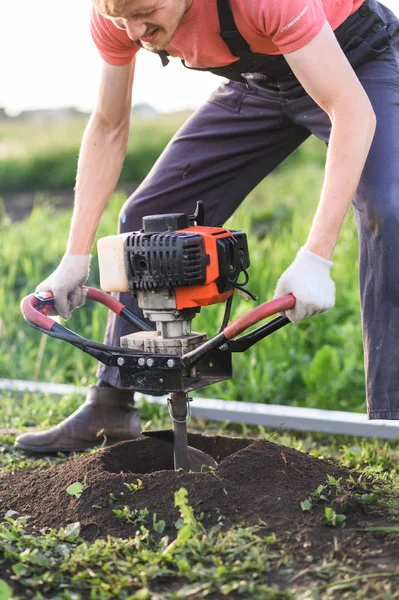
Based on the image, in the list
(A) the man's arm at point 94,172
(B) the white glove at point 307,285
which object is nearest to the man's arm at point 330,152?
(B) the white glove at point 307,285

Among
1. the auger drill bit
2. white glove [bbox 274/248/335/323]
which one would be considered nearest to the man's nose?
white glove [bbox 274/248/335/323]

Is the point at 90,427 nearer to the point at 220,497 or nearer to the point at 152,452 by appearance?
the point at 152,452

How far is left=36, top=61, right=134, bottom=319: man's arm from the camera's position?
3205 mm

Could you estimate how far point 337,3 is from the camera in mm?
2947

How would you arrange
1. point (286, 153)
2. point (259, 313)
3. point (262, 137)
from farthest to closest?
1. point (286, 153)
2. point (262, 137)
3. point (259, 313)

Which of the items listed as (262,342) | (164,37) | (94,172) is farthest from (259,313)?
(262,342)

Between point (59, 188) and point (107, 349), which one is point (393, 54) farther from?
point (59, 188)

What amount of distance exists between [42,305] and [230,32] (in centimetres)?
108

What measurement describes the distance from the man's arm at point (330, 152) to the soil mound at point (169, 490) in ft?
1.60

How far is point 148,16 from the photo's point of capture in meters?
2.53

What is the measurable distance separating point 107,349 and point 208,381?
333 millimetres

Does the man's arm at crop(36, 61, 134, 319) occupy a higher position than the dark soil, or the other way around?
the man's arm at crop(36, 61, 134, 319)

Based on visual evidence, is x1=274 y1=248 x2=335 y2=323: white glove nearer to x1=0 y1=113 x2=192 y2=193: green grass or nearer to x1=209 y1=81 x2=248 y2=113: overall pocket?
x1=209 y1=81 x2=248 y2=113: overall pocket

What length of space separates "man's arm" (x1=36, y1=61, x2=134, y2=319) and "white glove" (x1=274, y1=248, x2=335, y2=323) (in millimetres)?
892
